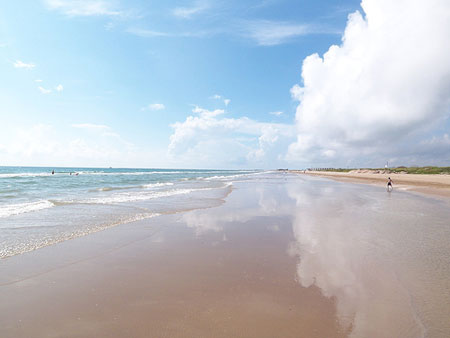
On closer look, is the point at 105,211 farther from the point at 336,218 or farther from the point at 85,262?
the point at 336,218

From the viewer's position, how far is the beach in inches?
146

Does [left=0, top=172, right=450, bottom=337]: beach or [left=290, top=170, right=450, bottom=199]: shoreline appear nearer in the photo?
[left=0, top=172, right=450, bottom=337]: beach

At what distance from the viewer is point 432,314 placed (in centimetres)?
393

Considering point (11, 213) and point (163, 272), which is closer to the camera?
point (163, 272)

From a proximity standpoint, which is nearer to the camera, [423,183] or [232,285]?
[232,285]

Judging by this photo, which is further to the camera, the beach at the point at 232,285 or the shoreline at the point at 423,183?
the shoreline at the point at 423,183

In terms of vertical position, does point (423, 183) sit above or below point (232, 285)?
above

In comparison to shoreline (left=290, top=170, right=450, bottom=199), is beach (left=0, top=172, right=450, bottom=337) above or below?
below

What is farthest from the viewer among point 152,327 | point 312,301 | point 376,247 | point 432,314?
point 376,247

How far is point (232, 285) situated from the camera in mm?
4996

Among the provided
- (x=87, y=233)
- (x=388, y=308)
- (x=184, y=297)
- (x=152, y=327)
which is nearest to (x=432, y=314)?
(x=388, y=308)

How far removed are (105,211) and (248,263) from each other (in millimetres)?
10712

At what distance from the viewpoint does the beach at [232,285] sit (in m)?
3.70

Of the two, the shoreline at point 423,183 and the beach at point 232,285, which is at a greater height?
the shoreline at point 423,183
